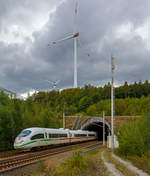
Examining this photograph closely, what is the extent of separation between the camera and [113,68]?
27.6 m

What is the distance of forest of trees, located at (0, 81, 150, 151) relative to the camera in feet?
115

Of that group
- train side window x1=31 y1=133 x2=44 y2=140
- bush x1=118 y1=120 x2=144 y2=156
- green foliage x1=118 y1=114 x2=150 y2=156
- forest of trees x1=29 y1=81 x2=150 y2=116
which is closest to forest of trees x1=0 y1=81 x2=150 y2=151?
forest of trees x1=29 y1=81 x2=150 y2=116

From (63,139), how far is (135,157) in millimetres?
22750

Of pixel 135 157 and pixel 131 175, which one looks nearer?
pixel 131 175

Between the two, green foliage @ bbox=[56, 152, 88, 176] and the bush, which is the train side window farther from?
green foliage @ bbox=[56, 152, 88, 176]

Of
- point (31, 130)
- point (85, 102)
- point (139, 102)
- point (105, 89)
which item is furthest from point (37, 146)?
point (105, 89)

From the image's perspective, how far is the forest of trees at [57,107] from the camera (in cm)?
3494

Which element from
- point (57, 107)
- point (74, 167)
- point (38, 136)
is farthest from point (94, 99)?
point (74, 167)

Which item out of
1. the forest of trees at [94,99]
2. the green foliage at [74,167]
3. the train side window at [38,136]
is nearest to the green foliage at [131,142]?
the green foliage at [74,167]

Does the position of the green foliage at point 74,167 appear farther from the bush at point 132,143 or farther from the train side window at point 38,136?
the train side window at point 38,136

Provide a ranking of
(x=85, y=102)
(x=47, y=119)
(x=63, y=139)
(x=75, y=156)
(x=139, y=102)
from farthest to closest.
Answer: (x=85, y=102) → (x=139, y=102) → (x=47, y=119) → (x=63, y=139) → (x=75, y=156)

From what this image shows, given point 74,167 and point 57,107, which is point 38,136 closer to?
point 74,167

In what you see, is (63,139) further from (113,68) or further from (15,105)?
(113,68)

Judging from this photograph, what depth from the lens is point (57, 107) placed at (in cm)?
12212
